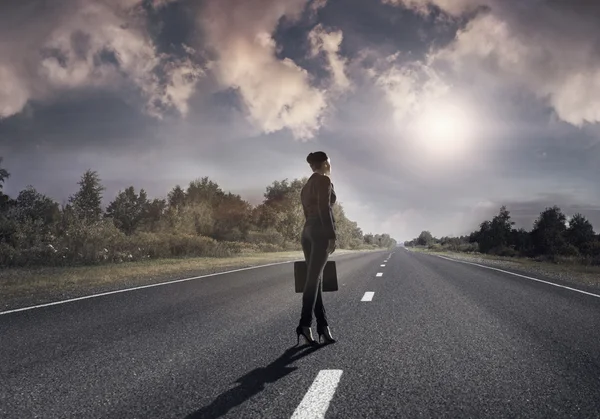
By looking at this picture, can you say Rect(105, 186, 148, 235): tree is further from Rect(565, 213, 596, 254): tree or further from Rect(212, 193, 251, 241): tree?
Rect(565, 213, 596, 254): tree

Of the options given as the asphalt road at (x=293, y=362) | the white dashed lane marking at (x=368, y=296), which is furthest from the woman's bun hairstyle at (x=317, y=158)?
the white dashed lane marking at (x=368, y=296)

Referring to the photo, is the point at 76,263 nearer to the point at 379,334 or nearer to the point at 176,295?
the point at 176,295

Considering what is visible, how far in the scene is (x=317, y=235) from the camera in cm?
487

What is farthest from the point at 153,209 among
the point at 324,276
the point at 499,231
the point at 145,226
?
the point at 324,276

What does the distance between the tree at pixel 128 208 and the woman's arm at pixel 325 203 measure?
11034 centimetres

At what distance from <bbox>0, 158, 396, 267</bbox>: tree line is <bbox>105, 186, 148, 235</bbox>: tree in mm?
243

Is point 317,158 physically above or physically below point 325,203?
above

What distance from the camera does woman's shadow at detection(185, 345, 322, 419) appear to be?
2.89m

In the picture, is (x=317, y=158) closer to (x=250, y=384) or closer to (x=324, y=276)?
(x=324, y=276)

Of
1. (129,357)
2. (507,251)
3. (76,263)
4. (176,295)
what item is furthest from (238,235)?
(129,357)

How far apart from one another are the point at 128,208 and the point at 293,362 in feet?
395

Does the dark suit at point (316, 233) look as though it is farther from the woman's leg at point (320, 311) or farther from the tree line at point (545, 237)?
A: the tree line at point (545, 237)

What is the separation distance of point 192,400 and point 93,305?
5708 mm

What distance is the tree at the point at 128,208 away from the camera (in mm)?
111062
